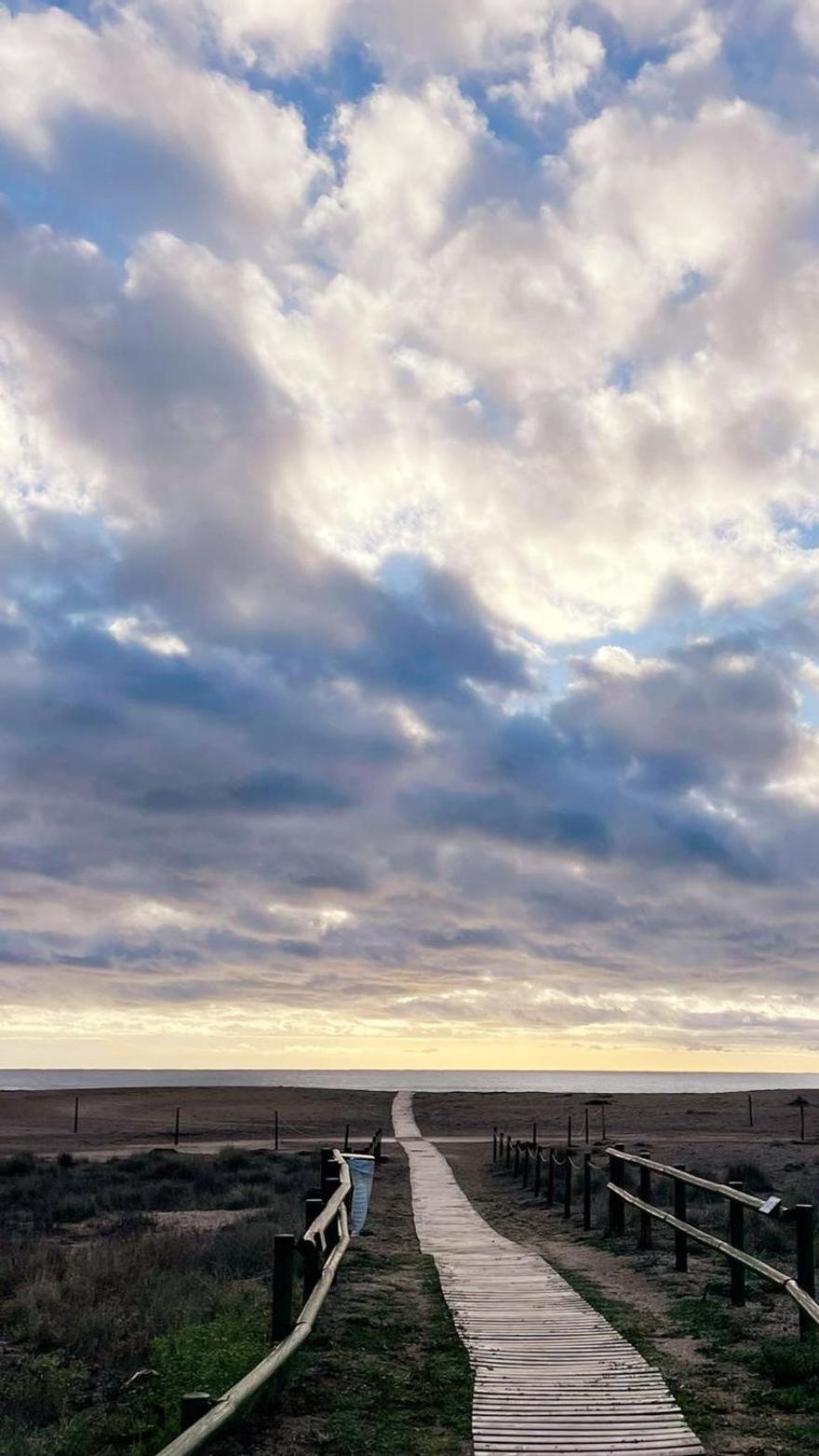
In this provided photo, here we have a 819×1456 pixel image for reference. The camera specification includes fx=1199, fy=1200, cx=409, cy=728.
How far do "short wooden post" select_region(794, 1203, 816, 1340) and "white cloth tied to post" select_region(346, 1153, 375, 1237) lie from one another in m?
8.13

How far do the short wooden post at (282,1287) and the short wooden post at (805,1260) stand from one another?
383cm

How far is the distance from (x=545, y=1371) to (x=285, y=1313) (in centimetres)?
189

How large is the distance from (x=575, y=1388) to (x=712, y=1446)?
1425 millimetres

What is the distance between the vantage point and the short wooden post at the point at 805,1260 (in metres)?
9.03

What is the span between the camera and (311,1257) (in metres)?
9.79

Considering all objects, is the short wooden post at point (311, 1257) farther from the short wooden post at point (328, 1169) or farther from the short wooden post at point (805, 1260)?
the short wooden post at point (805, 1260)

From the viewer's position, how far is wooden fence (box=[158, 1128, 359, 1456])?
529 cm

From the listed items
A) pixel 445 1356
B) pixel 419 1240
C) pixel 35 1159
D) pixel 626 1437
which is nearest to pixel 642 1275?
pixel 419 1240

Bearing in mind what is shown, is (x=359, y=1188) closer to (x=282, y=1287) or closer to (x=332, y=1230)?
(x=332, y=1230)

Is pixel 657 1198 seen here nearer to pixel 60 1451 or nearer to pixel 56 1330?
pixel 56 1330

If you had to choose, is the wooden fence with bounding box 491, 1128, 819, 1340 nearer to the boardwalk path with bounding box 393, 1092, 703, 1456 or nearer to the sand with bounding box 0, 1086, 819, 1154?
the boardwalk path with bounding box 393, 1092, 703, 1456

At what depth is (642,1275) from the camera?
523 inches

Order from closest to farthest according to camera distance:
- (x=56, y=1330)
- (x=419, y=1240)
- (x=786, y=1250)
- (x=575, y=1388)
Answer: (x=575, y=1388), (x=56, y=1330), (x=786, y=1250), (x=419, y=1240)

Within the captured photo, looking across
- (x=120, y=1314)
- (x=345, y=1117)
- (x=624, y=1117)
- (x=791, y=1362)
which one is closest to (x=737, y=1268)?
(x=791, y=1362)
